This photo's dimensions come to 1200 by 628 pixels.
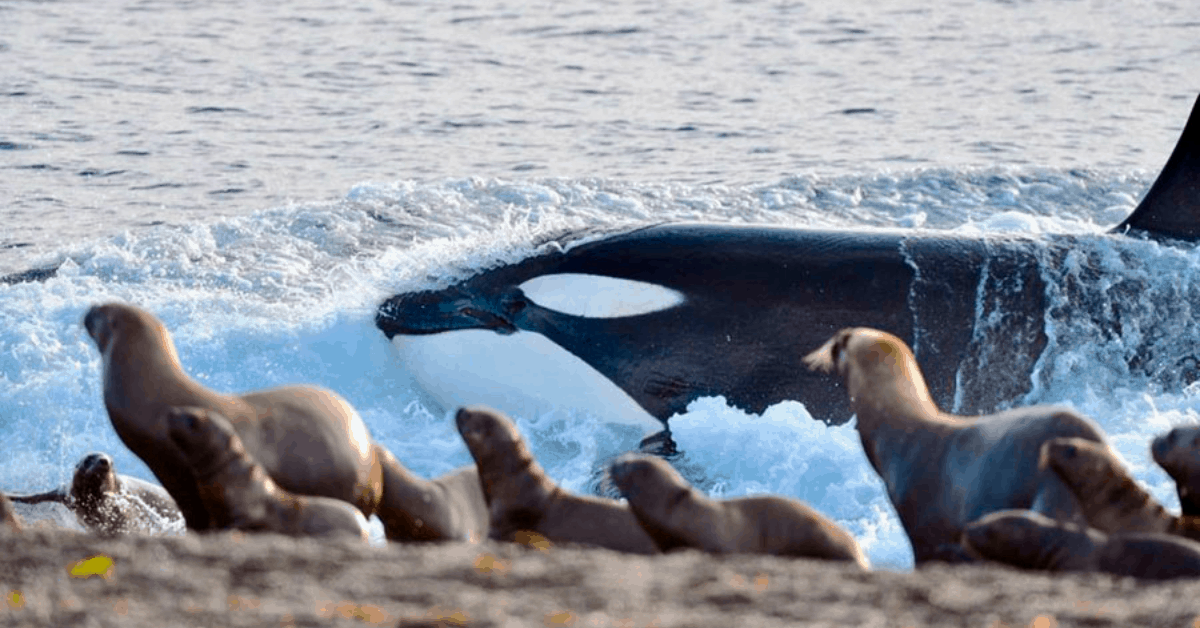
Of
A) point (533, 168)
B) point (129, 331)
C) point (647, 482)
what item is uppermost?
point (129, 331)

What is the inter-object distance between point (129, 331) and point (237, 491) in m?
0.71

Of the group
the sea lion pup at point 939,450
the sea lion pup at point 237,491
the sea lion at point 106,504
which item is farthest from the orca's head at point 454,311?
the sea lion pup at point 237,491

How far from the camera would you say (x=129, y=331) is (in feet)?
14.2

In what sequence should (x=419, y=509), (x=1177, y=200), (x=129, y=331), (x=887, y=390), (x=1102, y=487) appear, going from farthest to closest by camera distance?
(x=1177, y=200), (x=887, y=390), (x=419, y=509), (x=129, y=331), (x=1102, y=487)

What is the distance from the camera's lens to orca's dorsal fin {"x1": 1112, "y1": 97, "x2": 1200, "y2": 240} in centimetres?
987

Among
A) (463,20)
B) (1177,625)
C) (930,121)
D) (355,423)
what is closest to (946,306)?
(355,423)

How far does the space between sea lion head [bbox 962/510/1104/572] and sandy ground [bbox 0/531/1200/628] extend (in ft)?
1.75

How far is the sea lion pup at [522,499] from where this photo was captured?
4.34 m

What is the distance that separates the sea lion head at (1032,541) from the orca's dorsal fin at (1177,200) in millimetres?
6933

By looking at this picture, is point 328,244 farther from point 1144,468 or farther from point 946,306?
point 1144,468

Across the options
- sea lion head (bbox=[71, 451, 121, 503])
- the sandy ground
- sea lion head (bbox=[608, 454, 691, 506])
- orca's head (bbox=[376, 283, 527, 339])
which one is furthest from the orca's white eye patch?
the sandy ground

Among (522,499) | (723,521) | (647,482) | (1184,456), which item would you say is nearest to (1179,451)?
(1184,456)

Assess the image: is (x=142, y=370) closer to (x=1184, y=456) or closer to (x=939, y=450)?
(x=939, y=450)

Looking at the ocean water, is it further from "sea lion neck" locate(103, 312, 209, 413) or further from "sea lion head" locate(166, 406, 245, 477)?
"sea lion head" locate(166, 406, 245, 477)
